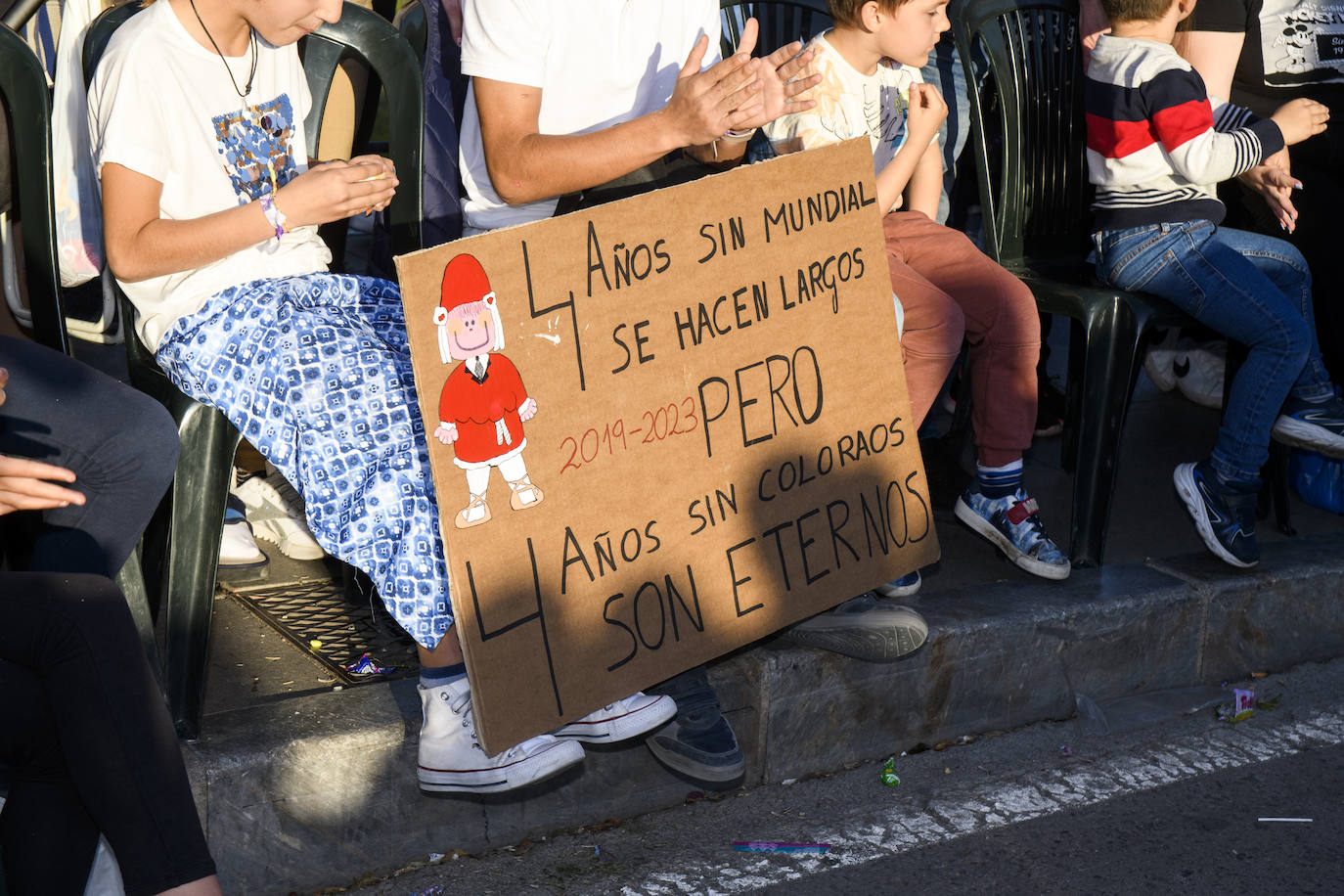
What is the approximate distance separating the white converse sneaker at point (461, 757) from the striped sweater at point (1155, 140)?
6.99ft

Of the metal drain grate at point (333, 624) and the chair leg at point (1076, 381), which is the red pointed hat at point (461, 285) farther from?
the chair leg at point (1076, 381)

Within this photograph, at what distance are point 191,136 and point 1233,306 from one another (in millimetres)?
2446

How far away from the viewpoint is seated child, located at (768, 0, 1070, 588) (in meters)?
3.17

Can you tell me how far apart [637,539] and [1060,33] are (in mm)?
2205

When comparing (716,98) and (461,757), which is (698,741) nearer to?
(461,757)

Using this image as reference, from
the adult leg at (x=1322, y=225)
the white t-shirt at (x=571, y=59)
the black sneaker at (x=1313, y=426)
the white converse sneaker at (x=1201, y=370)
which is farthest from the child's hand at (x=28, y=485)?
the white converse sneaker at (x=1201, y=370)

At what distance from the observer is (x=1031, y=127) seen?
3848 mm

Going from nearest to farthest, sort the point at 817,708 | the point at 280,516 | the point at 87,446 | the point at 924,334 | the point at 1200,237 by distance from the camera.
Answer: the point at 87,446
the point at 817,708
the point at 924,334
the point at 280,516
the point at 1200,237

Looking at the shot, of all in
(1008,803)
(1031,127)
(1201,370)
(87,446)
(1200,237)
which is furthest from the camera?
(1201,370)

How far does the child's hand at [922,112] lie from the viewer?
322 cm

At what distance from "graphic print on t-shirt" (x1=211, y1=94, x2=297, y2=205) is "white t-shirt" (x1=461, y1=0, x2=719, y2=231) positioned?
372mm

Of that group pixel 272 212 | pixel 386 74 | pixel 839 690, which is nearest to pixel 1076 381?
pixel 839 690

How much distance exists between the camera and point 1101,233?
3.65m

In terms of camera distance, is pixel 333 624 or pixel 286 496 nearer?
pixel 333 624
